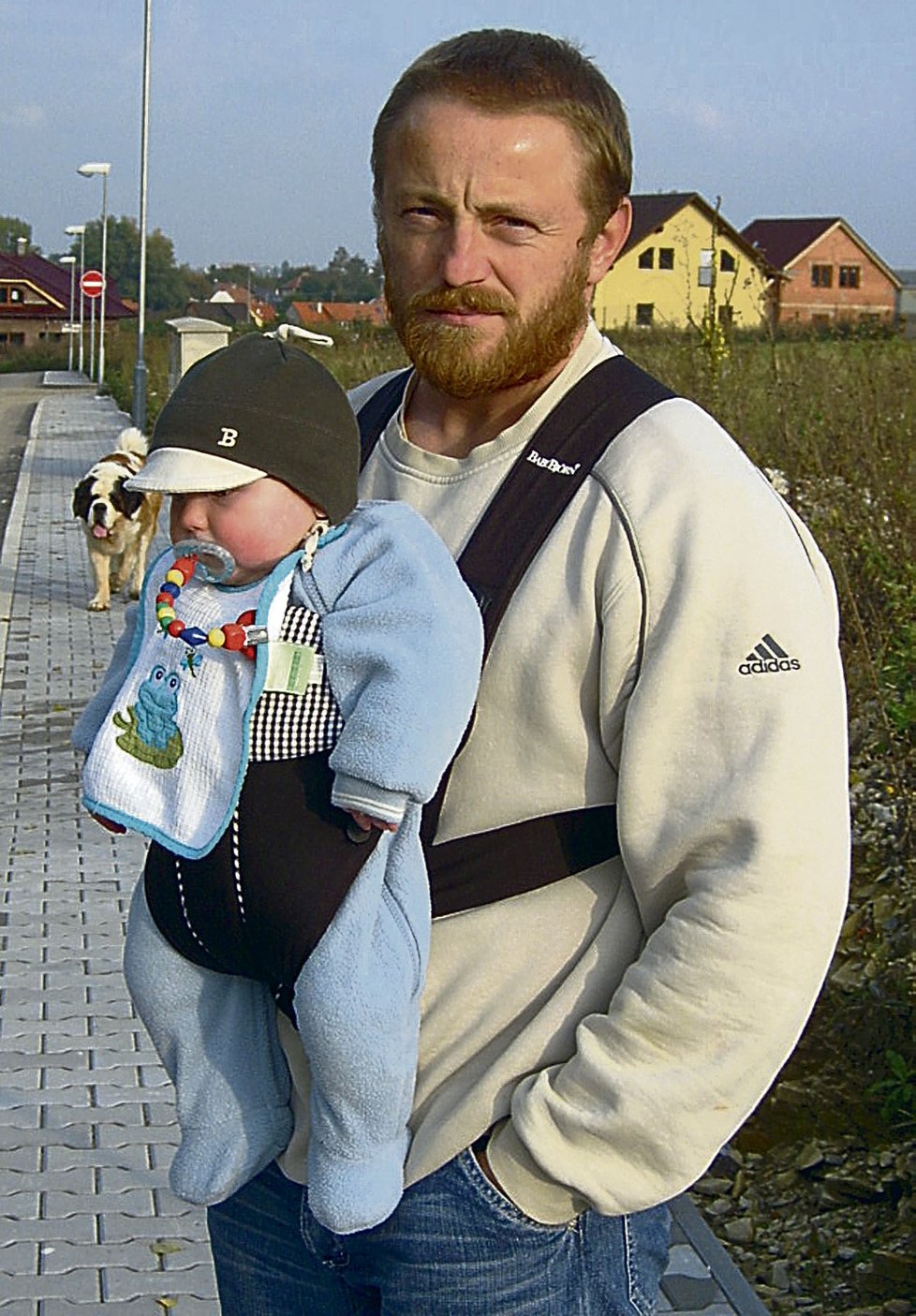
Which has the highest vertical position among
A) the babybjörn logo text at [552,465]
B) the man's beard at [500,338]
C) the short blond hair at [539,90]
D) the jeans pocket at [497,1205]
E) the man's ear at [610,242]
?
the short blond hair at [539,90]

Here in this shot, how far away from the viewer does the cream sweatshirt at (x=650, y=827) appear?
192 cm

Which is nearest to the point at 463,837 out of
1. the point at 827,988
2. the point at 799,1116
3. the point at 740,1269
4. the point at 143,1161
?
the point at 740,1269

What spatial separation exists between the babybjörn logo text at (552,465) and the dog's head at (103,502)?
1130 centimetres

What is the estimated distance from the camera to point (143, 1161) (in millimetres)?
5039

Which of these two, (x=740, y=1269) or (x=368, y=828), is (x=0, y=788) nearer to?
(x=740, y=1269)

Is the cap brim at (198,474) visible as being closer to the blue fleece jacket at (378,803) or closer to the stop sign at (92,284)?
the blue fleece jacket at (378,803)

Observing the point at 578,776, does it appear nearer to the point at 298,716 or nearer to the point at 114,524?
the point at 298,716

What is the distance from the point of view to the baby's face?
7.07 ft

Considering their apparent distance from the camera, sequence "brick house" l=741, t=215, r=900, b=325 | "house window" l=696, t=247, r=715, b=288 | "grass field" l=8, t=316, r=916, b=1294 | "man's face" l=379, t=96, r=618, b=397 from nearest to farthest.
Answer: "man's face" l=379, t=96, r=618, b=397 < "grass field" l=8, t=316, r=916, b=1294 < "house window" l=696, t=247, r=715, b=288 < "brick house" l=741, t=215, r=900, b=325

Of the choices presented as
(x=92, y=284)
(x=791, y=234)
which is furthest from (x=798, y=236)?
(x=92, y=284)

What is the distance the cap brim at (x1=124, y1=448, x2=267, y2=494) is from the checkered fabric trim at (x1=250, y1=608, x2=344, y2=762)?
171mm

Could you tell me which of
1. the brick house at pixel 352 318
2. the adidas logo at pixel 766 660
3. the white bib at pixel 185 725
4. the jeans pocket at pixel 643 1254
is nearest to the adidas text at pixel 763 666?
the adidas logo at pixel 766 660

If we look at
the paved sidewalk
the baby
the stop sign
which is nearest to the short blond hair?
the baby

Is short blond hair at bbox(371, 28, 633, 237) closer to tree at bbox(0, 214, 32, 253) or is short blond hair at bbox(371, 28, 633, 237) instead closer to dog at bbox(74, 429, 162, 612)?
dog at bbox(74, 429, 162, 612)
